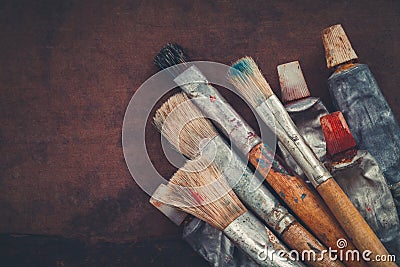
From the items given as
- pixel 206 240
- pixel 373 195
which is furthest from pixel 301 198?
pixel 206 240

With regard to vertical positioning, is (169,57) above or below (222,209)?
above

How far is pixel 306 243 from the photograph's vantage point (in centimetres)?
134

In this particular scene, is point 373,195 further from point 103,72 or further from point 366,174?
point 103,72

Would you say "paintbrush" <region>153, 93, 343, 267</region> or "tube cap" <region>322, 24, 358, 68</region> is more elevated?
"tube cap" <region>322, 24, 358, 68</region>

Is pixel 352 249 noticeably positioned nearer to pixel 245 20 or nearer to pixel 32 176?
pixel 245 20

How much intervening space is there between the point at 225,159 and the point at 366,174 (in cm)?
47

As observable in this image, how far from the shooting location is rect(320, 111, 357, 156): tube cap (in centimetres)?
136

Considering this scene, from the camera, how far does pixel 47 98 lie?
1579 millimetres

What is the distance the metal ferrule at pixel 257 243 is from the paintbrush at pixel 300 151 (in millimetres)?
212

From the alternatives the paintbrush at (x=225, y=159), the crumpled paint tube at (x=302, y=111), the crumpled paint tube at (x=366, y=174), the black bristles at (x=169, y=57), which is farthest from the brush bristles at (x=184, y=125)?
the crumpled paint tube at (x=366, y=174)

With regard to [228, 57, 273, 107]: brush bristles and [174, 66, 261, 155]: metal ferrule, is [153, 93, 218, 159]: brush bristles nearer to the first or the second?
[174, 66, 261, 155]: metal ferrule

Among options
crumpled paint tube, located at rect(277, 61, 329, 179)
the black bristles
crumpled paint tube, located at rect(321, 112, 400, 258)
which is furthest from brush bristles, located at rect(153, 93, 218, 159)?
crumpled paint tube, located at rect(321, 112, 400, 258)

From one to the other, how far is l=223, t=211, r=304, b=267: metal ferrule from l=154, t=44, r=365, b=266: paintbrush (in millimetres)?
128

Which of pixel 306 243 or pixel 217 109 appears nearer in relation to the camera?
pixel 306 243
